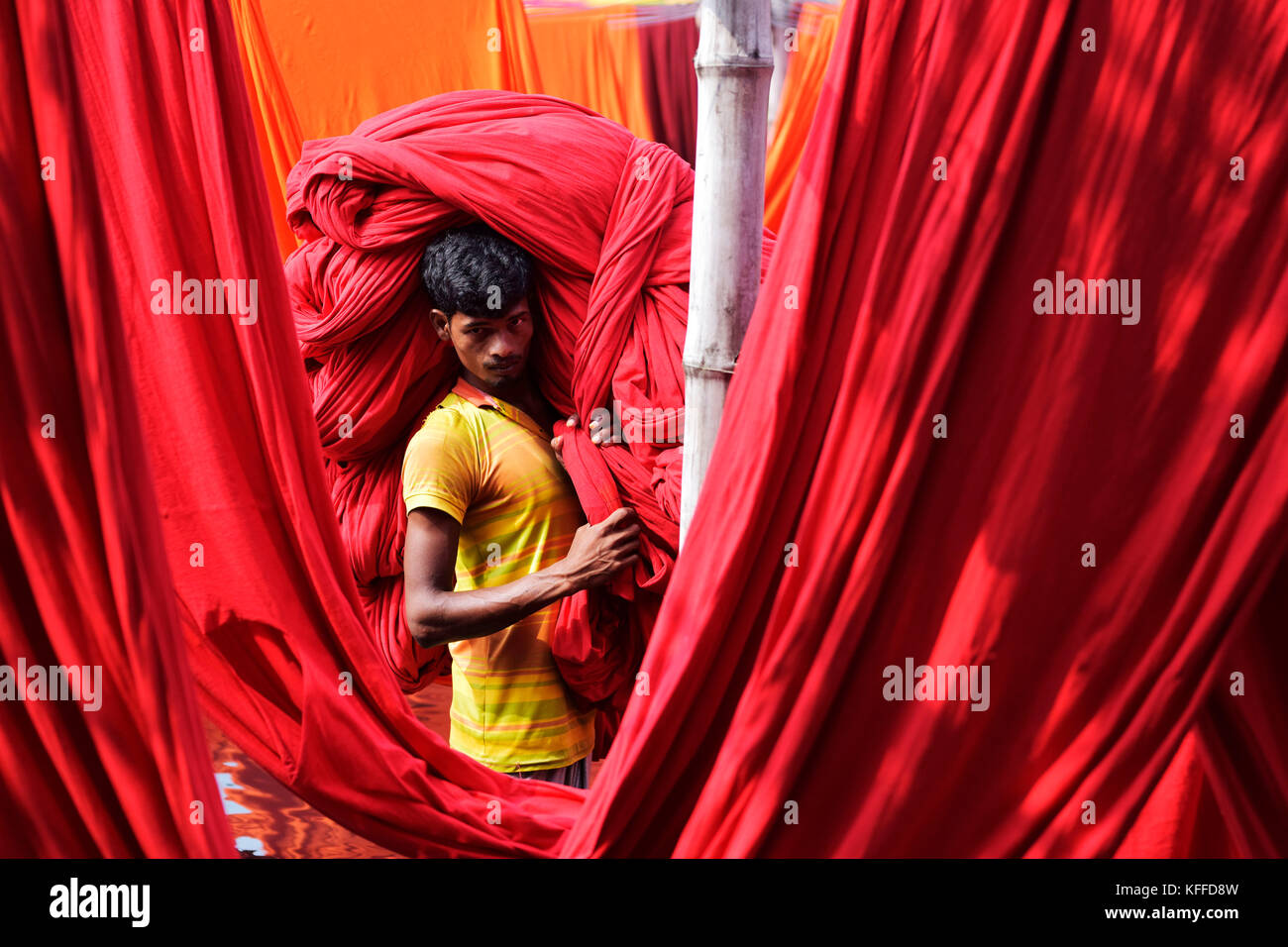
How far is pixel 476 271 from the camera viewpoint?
1508 mm

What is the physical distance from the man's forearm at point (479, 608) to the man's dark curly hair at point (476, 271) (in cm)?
35

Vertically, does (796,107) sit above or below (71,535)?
above

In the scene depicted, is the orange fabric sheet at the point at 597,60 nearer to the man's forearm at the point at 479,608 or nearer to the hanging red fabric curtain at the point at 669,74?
the hanging red fabric curtain at the point at 669,74

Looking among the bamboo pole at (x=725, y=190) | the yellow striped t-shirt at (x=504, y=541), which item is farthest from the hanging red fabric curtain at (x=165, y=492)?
the bamboo pole at (x=725, y=190)

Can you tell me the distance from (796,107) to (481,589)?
1.33 meters

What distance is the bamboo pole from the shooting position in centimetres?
117

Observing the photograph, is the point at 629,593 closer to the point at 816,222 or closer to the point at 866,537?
the point at 866,537

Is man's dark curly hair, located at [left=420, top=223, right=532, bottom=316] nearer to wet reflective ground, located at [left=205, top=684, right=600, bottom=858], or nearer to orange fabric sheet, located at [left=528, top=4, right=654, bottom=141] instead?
wet reflective ground, located at [left=205, top=684, right=600, bottom=858]

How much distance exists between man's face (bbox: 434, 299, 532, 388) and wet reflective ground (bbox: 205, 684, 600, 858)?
0.56m

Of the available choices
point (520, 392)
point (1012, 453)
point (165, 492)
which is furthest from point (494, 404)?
point (1012, 453)

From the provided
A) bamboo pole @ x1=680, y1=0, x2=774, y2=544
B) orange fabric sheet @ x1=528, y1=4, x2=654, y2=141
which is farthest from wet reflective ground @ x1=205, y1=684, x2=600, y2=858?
orange fabric sheet @ x1=528, y1=4, x2=654, y2=141

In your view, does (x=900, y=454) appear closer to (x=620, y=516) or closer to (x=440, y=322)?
(x=620, y=516)

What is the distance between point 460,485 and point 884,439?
0.64 metres

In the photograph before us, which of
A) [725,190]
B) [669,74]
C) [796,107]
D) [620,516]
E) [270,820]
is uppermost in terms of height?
[669,74]
